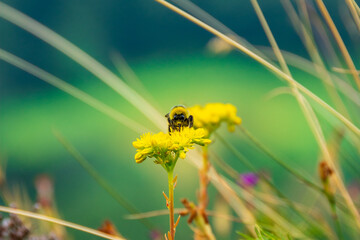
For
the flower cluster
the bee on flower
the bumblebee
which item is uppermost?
the flower cluster

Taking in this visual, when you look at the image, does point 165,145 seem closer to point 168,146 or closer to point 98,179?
point 168,146

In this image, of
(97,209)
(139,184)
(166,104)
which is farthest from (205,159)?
(166,104)

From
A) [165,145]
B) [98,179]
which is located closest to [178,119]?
[165,145]

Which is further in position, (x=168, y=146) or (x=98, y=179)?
(x=98, y=179)

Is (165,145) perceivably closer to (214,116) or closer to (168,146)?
(168,146)

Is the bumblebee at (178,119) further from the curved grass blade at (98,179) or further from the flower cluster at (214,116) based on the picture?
the curved grass blade at (98,179)

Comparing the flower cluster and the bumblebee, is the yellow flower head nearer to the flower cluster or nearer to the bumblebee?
the bumblebee

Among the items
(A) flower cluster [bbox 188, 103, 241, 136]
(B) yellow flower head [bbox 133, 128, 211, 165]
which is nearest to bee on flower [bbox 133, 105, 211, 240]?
(B) yellow flower head [bbox 133, 128, 211, 165]

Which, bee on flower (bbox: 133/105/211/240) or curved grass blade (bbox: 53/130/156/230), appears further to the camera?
curved grass blade (bbox: 53/130/156/230)
